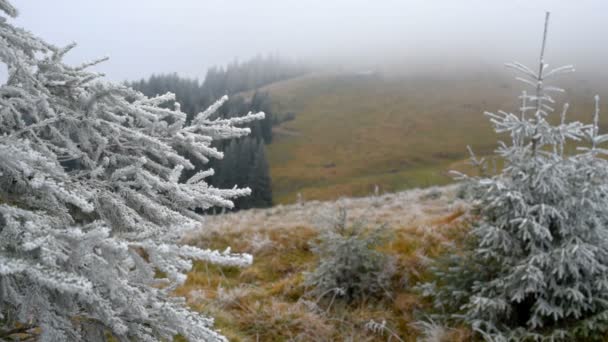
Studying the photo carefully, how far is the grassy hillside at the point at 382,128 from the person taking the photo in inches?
3868

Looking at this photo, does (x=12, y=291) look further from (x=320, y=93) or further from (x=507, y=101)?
(x=320, y=93)

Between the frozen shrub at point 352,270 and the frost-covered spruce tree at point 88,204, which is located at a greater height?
the frost-covered spruce tree at point 88,204

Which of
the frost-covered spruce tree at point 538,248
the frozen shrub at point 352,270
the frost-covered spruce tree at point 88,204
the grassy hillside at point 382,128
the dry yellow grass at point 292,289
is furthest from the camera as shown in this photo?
the grassy hillside at point 382,128

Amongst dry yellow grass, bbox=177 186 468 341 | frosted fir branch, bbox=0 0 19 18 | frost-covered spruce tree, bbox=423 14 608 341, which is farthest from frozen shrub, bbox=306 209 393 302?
frosted fir branch, bbox=0 0 19 18

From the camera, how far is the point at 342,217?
7543mm

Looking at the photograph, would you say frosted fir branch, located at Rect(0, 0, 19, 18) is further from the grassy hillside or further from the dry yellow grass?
the grassy hillside

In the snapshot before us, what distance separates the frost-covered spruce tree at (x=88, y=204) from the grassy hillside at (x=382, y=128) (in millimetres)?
75301

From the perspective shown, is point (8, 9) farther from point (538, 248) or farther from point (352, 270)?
point (538, 248)

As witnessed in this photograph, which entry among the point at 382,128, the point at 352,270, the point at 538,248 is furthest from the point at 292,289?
the point at 382,128

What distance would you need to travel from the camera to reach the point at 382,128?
124312mm

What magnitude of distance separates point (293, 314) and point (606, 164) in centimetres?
418

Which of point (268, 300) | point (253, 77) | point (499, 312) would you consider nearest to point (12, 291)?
point (268, 300)

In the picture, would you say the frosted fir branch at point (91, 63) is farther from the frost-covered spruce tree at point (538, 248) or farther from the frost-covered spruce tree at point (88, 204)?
the frost-covered spruce tree at point (538, 248)

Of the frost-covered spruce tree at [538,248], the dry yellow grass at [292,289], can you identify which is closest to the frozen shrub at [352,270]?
the dry yellow grass at [292,289]
